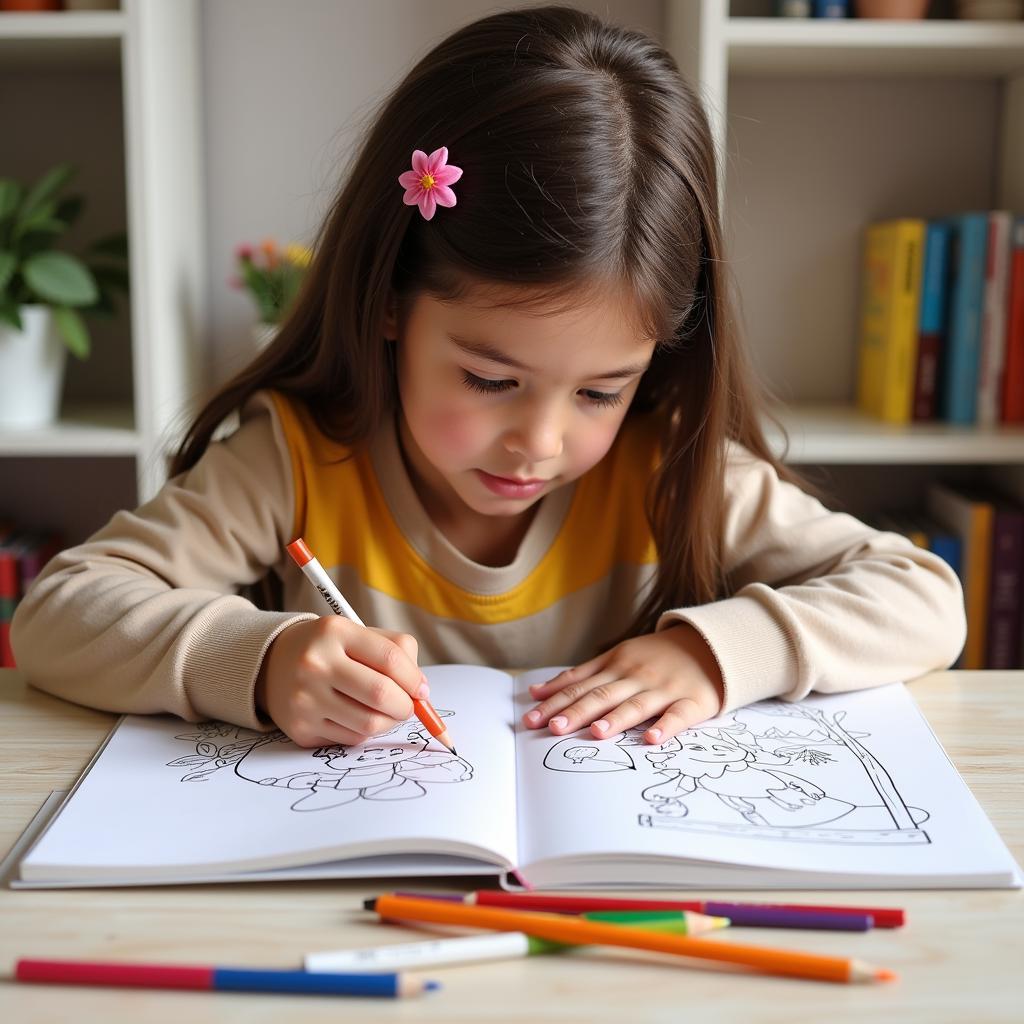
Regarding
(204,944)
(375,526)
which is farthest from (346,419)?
(204,944)

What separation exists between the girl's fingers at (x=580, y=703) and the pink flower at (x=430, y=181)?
1.15 feet

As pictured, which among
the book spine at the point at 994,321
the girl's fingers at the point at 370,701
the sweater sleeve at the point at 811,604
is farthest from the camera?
the book spine at the point at 994,321

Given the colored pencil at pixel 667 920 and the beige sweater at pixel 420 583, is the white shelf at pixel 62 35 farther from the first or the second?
the colored pencil at pixel 667 920

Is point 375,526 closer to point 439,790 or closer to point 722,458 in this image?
point 722,458

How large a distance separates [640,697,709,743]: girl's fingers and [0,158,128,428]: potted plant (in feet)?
3.63

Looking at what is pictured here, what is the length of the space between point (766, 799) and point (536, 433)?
1.10 ft

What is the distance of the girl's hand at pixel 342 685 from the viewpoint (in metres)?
0.71

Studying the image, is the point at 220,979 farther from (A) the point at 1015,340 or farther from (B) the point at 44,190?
→ (A) the point at 1015,340

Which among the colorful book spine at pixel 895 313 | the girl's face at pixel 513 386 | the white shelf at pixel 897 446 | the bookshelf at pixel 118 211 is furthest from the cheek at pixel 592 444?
the colorful book spine at pixel 895 313

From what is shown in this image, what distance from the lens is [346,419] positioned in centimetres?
107

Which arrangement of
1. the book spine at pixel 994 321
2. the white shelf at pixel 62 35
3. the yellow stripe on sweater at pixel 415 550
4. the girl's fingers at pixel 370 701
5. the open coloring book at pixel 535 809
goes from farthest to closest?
the book spine at pixel 994 321 → the white shelf at pixel 62 35 → the yellow stripe on sweater at pixel 415 550 → the girl's fingers at pixel 370 701 → the open coloring book at pixel 535 809

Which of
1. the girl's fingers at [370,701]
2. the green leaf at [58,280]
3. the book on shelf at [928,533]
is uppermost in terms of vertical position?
the green leaf at [58,280]

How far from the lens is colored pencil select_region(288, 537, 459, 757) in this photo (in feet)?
2.34

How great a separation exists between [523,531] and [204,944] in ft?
2.18
